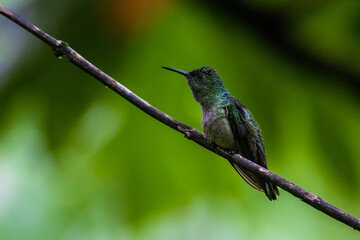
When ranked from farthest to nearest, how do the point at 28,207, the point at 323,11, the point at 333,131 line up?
the point at 28,207
the point at 333,131
the point at 323,11

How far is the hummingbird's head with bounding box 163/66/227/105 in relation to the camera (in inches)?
92.1

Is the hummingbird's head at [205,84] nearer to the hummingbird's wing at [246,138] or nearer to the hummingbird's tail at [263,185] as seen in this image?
the hummingbird's wing at [246,138]

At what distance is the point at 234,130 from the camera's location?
7.12 feet

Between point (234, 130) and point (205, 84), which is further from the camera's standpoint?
point (205, 84)

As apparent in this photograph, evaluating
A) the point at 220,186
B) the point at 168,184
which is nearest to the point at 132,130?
the point at 168,184

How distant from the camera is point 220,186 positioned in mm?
2656

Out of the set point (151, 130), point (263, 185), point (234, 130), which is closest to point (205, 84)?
point (234, 130)

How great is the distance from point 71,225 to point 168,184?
0.67m

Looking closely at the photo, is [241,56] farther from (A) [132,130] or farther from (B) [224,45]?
(A) [132,130]

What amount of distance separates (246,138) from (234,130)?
73 mm

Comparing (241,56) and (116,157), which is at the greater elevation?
(241,56)

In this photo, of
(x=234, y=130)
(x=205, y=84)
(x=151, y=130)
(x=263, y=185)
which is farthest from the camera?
(x=151, y=130)

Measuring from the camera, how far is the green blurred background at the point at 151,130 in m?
2.56

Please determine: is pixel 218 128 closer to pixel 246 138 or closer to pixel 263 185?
pixel 246 138
